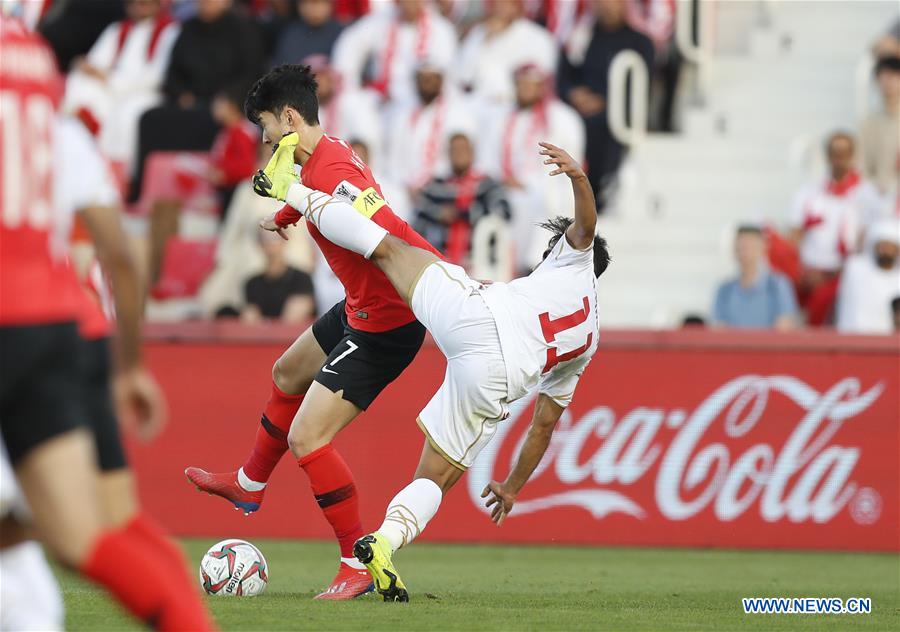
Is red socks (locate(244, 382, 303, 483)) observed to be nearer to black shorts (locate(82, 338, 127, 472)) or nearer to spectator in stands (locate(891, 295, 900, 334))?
black shorts (locate(82, 338, 127, 472))

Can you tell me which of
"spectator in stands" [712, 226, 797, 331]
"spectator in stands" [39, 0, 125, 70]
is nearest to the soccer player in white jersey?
"spectator in stands" [712, 226, 797, 331]

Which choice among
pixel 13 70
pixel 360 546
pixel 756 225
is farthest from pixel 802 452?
pixel 13 70

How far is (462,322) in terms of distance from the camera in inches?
298

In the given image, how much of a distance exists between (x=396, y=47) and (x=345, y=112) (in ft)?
3.19

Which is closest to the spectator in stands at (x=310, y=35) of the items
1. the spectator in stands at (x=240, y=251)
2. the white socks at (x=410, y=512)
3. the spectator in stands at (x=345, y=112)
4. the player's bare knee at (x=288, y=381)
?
the spectator in stands at (x=345, y=112)

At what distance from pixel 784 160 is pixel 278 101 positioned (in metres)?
8.43

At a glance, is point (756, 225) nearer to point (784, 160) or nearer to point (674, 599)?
point (784, 160)

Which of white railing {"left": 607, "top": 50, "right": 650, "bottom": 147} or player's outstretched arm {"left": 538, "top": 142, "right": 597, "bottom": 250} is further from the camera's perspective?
white railing {"left": 607, "top": 50, "right": 650, "bottom": 147}

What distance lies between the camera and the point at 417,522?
7402 millimetres

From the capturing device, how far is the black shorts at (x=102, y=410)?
4.51 m

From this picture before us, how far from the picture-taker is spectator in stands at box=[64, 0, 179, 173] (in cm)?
1550

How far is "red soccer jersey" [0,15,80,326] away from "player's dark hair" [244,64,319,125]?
3.47 metres

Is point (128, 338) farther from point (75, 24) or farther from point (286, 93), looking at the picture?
point (75, 24)

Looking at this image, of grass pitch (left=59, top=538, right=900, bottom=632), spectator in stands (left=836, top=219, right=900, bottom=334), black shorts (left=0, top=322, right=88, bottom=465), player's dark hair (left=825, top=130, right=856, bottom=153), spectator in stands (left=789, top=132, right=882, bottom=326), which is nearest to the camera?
black shorts (left=0, top=322, right=88, bottom=465)
